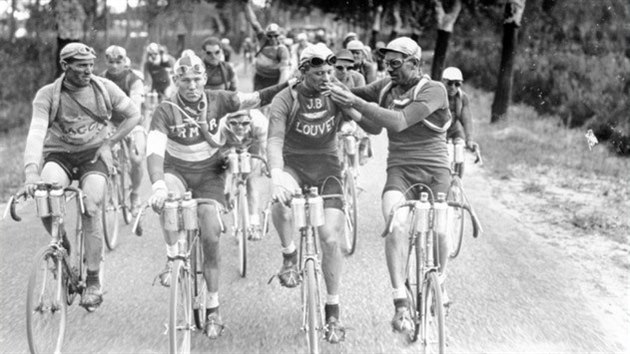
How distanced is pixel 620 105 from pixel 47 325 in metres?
15.7

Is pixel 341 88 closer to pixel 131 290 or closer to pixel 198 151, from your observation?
pixel 198 151

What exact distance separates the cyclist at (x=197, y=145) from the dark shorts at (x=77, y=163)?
62cm

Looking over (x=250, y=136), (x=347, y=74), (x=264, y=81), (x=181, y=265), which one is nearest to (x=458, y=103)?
(x=347, y=74)

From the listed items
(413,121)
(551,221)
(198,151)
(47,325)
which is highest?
(413,121)

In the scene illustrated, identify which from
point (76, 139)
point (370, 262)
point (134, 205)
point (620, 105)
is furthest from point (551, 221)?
point (620, 105)

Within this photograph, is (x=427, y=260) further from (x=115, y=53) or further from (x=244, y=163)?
(x=115, y=53)

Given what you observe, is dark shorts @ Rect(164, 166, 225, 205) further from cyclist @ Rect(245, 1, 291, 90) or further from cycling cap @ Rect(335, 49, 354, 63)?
cyclist @ Rect(245, 1, 291, 90)

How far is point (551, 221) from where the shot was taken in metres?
9.37

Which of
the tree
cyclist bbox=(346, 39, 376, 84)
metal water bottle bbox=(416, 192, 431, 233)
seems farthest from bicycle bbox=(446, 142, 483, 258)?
the tree

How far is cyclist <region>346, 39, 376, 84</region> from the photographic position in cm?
948

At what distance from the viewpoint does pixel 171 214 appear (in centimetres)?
474

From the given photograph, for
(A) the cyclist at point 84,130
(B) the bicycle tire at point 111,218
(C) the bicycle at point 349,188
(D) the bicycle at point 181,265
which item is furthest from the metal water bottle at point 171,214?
(B) the bicycle tire at point 111,218

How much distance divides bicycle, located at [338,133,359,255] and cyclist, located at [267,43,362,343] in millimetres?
1094

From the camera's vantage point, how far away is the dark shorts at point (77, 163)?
600 cm
